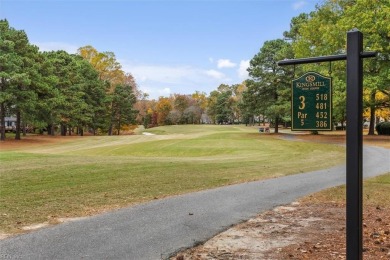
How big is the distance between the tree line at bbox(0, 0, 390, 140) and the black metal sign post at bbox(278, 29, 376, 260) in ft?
70.9

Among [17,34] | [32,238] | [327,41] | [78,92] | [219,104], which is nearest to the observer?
[32,238]

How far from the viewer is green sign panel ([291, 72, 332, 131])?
5.37m

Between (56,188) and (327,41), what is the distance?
29.5 meters

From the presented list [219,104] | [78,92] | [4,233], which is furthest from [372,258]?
[219,104]

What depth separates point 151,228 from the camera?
7363 mm

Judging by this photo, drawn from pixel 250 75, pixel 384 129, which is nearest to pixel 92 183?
pixel 250 75

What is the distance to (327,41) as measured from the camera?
3456cm

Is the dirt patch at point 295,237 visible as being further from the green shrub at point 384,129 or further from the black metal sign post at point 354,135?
the green shrub at point 384,129

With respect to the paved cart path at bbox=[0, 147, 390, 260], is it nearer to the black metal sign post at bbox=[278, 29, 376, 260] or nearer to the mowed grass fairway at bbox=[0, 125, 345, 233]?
the mowed grass fairway at bbox=[0, 125, 345, 233]

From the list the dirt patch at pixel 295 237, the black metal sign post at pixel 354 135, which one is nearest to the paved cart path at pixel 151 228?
the dirt patch at pixel 295 237

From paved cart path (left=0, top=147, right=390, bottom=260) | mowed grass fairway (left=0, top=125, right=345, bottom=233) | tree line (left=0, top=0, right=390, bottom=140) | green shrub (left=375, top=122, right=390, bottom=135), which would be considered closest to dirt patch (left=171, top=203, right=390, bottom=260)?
paved cart path (left=0, top=147, right=390, bottom=260)

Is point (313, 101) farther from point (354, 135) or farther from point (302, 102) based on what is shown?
point (354, 135)

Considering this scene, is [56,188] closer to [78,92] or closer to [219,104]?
[78,92]

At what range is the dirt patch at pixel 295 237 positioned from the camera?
6.01m
